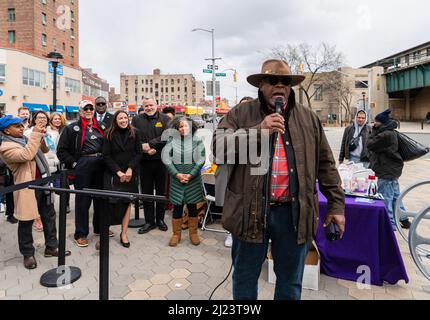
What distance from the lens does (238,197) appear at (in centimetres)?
194

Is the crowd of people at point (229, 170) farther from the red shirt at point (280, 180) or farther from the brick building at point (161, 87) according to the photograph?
the brick building at point (161, 87)

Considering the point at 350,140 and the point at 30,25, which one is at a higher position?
the point at 30,25

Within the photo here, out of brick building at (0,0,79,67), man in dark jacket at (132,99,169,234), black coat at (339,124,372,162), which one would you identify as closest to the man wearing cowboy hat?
man in dark jacket at (132,99,169,234)

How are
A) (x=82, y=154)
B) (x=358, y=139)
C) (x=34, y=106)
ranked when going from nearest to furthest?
(x=82, y=154) → (x=358, y=139) → (x=34, y=106)

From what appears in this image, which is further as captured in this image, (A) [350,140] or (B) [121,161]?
(A) [350,140]

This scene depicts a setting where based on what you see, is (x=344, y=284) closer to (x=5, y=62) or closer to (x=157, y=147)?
(x=157, y=147)

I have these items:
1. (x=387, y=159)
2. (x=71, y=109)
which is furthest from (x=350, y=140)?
(x=71, y=109)

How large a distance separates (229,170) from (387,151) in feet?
12.0

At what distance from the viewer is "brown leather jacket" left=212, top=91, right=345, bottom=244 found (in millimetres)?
1901

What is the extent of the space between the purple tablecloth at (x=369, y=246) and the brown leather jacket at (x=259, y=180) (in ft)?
4.10

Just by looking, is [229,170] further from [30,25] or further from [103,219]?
[30,25]

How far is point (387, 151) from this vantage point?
4.67 meters

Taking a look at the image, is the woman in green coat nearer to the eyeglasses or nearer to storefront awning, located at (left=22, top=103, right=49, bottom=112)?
the eyeglasses

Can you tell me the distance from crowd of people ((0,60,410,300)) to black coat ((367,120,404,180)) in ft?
0.05
